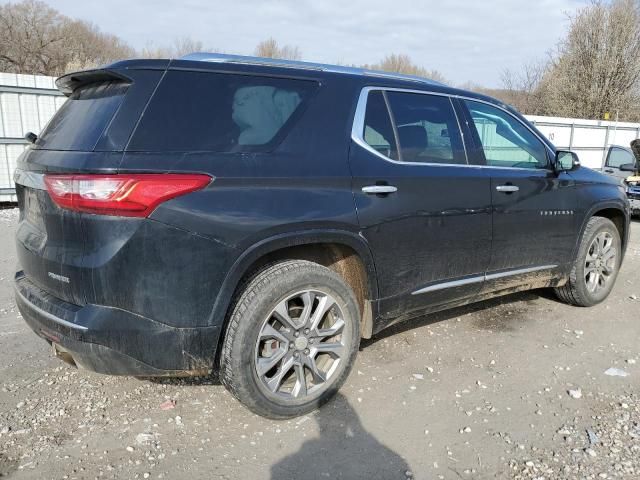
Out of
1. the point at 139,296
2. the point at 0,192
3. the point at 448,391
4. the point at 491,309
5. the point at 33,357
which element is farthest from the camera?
the point at 0,192

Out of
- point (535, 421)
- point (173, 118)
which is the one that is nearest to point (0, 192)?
point (173, 118)

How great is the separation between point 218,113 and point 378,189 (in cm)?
103

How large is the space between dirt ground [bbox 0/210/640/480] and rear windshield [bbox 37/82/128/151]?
1.54 metres

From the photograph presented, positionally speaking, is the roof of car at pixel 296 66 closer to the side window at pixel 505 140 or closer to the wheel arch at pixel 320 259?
the side window at pixel 505 140

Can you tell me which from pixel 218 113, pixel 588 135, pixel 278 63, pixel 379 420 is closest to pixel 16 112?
pixel 278 63

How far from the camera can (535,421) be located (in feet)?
9.98

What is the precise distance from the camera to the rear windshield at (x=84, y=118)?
102 inches

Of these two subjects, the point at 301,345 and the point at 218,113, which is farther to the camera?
the point at 301,345

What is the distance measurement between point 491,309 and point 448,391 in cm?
177

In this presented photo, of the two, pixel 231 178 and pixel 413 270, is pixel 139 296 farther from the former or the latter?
pixel 413 270

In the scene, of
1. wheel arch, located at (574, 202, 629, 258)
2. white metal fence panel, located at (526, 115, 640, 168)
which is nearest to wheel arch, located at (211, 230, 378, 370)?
wheel arch, located at (574, 202, 629, 258)

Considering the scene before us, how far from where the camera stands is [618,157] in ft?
38.8

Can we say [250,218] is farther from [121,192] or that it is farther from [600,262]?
[600,262]

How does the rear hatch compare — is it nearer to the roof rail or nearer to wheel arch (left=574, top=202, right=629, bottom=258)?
the roof rail
